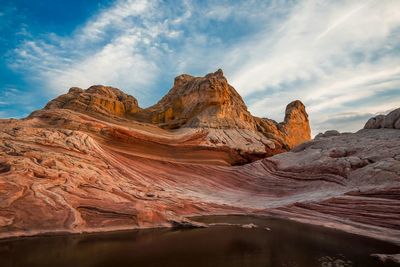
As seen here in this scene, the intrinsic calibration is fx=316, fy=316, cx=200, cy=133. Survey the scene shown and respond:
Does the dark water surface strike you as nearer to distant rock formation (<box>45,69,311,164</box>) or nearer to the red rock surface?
the red rock surface

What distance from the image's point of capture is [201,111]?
33.9m

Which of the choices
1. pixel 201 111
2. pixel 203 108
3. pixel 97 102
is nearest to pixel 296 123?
pixel 203 108

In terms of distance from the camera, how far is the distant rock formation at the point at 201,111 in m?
29.6

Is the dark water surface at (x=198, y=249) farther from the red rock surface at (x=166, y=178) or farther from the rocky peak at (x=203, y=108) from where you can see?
the rocky peak at (x=203, y=108)

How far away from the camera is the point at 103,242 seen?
1119cm

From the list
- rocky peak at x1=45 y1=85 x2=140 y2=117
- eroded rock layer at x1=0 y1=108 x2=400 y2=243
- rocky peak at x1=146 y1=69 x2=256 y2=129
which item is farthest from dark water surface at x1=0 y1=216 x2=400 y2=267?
rocky peak at x1=146 y1=69 x2=256 y2=129

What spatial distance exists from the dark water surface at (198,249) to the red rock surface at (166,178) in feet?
4.85

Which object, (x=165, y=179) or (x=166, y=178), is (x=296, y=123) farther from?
(x=165, y=179)

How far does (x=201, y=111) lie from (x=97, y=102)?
10.7 meters

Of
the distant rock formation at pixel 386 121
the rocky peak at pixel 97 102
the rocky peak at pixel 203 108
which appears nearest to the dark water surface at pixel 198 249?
the distant rock formation at pixel 386 121

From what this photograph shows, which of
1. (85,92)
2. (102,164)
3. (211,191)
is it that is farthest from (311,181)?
(85,92)

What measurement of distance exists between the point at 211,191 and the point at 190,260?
14.1 m

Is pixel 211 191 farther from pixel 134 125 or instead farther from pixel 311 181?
pixel 134 125

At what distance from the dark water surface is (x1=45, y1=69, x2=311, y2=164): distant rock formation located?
16.0 m
